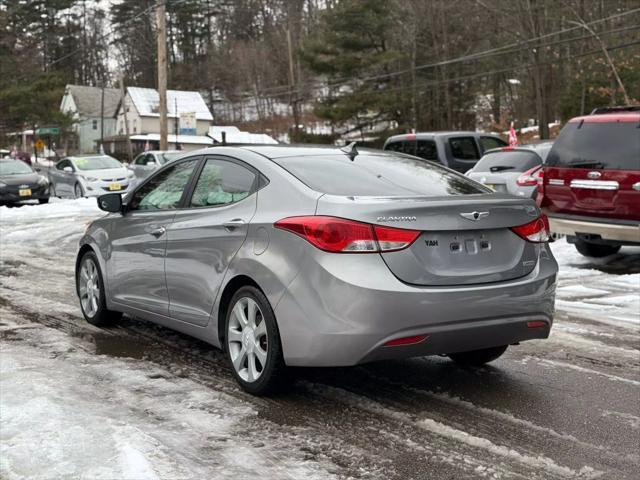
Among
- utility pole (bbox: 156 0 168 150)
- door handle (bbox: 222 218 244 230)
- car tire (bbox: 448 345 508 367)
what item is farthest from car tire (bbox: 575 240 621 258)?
utility pole (bbox: 156 0 168 150)

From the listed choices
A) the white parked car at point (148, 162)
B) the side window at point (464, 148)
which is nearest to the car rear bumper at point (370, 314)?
the side window at point (464, 148)

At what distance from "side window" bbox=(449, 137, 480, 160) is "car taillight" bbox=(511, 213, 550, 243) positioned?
41.9 ft

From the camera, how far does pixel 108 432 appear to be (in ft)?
13.4

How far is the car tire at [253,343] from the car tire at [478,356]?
4.78ft

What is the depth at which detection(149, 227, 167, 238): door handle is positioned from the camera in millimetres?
5676

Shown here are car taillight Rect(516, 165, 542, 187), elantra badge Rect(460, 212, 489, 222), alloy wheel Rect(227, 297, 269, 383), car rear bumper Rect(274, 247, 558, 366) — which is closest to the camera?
car rear bumper Rect(274, 247, 558, 366)

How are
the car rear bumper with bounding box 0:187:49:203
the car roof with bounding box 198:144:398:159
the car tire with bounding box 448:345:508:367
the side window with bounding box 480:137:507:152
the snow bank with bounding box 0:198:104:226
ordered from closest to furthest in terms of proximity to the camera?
the car roof with bounding box 198:144:398:159 < the car tire with bounding box 448:345:508:367 < the side window with bounding box 480:137:507:152 < the snow bank with bounding box 0:198:104:226 < the car rear bumper with bounding box 0:187:49:203

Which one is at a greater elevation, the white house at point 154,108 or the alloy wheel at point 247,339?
the white house at point 154,108

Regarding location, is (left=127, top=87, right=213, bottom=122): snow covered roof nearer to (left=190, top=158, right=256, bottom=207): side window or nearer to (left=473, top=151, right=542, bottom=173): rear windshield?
(left=473, top=151, right=542, bottom=173): rear windshield

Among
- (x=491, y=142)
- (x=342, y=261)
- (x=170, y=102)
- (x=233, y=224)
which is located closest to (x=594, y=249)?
(x=233, y=224)

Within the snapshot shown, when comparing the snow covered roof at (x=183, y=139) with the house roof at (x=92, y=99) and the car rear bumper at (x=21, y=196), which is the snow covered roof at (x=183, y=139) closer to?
the house roof at (x=92, y=99)

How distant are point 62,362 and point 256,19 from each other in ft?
246

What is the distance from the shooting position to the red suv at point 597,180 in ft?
30.4

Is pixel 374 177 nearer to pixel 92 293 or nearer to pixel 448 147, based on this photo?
pixel 92 293
